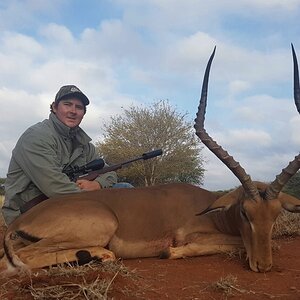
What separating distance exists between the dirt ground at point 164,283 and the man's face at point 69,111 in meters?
2.62

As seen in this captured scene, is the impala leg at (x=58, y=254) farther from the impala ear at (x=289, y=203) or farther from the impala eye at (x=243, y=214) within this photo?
the impala ear at (x=289, y=203)

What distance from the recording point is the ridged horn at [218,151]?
197 inches

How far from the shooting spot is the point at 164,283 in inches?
159

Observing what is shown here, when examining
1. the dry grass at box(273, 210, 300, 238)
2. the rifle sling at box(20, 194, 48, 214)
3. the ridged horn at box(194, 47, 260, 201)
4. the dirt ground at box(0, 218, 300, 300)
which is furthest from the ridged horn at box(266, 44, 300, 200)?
the rifle sling at box(20, 194, 48, 214)

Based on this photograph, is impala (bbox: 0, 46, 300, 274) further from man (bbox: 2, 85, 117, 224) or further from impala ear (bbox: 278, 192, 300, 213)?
man (bbox: 2, 85, 117, 224)

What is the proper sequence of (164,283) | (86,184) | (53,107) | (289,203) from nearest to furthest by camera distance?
(164,283)
(289,203)
(86,184)
(53,107)

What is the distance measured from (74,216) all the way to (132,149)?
27.8m

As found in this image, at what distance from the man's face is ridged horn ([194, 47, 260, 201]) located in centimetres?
205

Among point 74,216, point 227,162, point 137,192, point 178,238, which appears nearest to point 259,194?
point 227,162

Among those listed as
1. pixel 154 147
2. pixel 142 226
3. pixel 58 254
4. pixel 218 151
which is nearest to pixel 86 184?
pixel 142 226

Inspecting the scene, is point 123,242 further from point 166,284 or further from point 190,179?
point 190,179

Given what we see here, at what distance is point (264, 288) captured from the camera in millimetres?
3879

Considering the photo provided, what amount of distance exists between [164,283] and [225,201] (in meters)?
1.74

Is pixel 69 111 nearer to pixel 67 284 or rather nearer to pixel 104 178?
pixel 104 178
